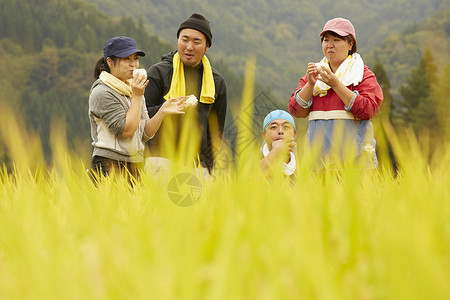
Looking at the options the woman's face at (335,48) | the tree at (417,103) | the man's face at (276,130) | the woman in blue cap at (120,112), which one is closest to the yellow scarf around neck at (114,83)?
the woman in blue cap at (120,112)

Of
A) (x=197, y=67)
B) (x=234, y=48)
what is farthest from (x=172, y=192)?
(x=234, y=48)

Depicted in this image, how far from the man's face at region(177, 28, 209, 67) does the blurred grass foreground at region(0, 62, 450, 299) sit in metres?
2.05

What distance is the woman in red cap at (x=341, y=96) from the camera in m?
3.08

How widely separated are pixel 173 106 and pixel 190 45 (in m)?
0.69

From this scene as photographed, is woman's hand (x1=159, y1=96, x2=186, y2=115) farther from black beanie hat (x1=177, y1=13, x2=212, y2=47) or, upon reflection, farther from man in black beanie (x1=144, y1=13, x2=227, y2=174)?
black beanie hat (x1=177, y1=13, x2=212, y2=47)

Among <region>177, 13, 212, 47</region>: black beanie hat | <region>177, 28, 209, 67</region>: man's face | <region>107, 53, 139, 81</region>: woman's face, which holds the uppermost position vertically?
<region>177, 13, 212, 47</region>: black beanie hat

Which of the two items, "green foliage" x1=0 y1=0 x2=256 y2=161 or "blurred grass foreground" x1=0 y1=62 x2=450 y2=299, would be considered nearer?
"blurred grass foreground" x1=0 y1=62 x2=450 y2=299

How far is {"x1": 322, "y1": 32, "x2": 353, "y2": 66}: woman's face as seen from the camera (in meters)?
3.26

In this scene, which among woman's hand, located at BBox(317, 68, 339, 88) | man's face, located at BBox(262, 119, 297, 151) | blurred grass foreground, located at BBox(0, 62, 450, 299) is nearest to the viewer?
blurred grass foreground, located at BBox(0, 62, 450, 299)

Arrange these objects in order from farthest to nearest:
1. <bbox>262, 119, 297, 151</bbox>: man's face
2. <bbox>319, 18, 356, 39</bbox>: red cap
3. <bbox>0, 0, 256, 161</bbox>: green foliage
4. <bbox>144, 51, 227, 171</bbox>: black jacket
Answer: <bbox>0, 0, 256, 161</bbox>: green foliage, <bbox>144, 51, 227, 171</bbox>: black jacket, <bbox>262, 119, 297, 151</bbox>: man's face, <bbox>319, 18, 356, 39</bbox>: red cap

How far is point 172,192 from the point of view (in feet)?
5.50

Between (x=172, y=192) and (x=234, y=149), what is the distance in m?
0.24

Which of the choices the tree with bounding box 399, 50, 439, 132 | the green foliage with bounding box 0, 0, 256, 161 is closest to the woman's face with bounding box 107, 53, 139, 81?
the tree with bounding box 399, 50, 439, 132

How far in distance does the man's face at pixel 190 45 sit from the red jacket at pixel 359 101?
2.32 ft
